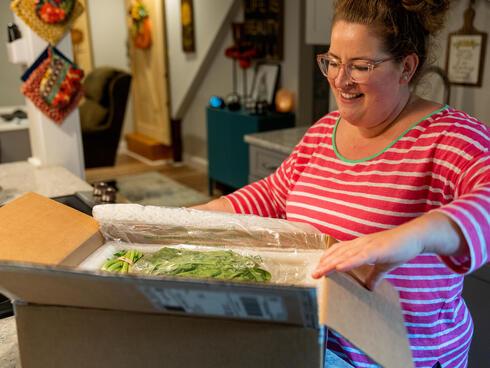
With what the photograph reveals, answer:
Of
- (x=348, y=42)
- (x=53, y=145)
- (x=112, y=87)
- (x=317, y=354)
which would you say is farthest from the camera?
(x=112, y=87)

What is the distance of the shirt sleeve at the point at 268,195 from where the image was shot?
118cm

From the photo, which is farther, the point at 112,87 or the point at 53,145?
the point at 112,87

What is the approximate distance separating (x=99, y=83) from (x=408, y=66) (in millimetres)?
4379

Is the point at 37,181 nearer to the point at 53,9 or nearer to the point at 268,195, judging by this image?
the point at 53,9

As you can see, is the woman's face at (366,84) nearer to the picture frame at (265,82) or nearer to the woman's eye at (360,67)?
the woman's eye at (360,67)

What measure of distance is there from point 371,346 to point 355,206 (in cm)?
45

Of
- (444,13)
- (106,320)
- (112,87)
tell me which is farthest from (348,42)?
(112,87)

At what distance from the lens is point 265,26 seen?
13.8 ft

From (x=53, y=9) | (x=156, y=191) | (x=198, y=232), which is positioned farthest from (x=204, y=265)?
(x=156, y=191)

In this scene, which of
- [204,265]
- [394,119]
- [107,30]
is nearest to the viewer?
[204,265]

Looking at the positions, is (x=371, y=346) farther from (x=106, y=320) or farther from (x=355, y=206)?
(x=355, y=206)

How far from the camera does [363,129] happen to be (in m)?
1.06

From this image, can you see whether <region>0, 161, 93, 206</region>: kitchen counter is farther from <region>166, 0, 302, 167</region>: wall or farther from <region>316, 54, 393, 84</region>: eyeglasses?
<region>166, 0, 302, 167</region>: wall

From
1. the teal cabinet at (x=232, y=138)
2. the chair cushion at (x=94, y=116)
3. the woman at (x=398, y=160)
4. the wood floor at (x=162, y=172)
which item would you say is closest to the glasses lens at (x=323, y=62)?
the woman at (x=398, y=160)
